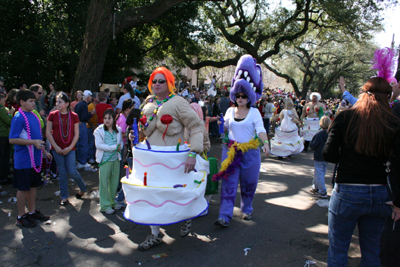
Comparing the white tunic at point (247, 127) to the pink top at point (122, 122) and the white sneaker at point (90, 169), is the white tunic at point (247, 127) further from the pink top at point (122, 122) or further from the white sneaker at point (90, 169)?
the white sneaker at point (90, 169)

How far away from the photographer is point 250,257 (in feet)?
11.4

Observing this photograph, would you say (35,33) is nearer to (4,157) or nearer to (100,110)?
(100,110)

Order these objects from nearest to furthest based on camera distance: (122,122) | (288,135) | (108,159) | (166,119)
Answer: (166,119), (108,159), (122,122), (288,135)

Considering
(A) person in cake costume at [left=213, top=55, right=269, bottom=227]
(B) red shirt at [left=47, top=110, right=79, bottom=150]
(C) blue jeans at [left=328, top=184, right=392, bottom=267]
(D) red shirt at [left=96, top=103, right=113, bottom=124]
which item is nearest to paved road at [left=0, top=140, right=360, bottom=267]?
(A) person in cake costume at [left=213, top=55, right=269, bottom=227]

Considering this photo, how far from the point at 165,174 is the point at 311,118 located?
8.35 meters

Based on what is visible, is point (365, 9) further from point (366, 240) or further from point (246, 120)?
point (366, 240)

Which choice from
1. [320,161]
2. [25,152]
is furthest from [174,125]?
[320,161]

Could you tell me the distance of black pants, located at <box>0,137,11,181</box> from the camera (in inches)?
231

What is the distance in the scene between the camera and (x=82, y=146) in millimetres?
7402

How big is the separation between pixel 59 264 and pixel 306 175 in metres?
5.75

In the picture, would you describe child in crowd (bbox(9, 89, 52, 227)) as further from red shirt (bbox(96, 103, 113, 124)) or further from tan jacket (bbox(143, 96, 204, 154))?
red shirt (bbox(96, 103, 113, 124))

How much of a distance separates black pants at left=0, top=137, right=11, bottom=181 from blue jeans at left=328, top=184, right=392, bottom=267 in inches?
231

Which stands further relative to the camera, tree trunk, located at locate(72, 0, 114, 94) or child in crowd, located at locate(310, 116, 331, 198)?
tree trunk, located at locate(72, 0, 114, 94)

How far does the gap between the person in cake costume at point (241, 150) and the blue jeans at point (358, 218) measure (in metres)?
1.76
